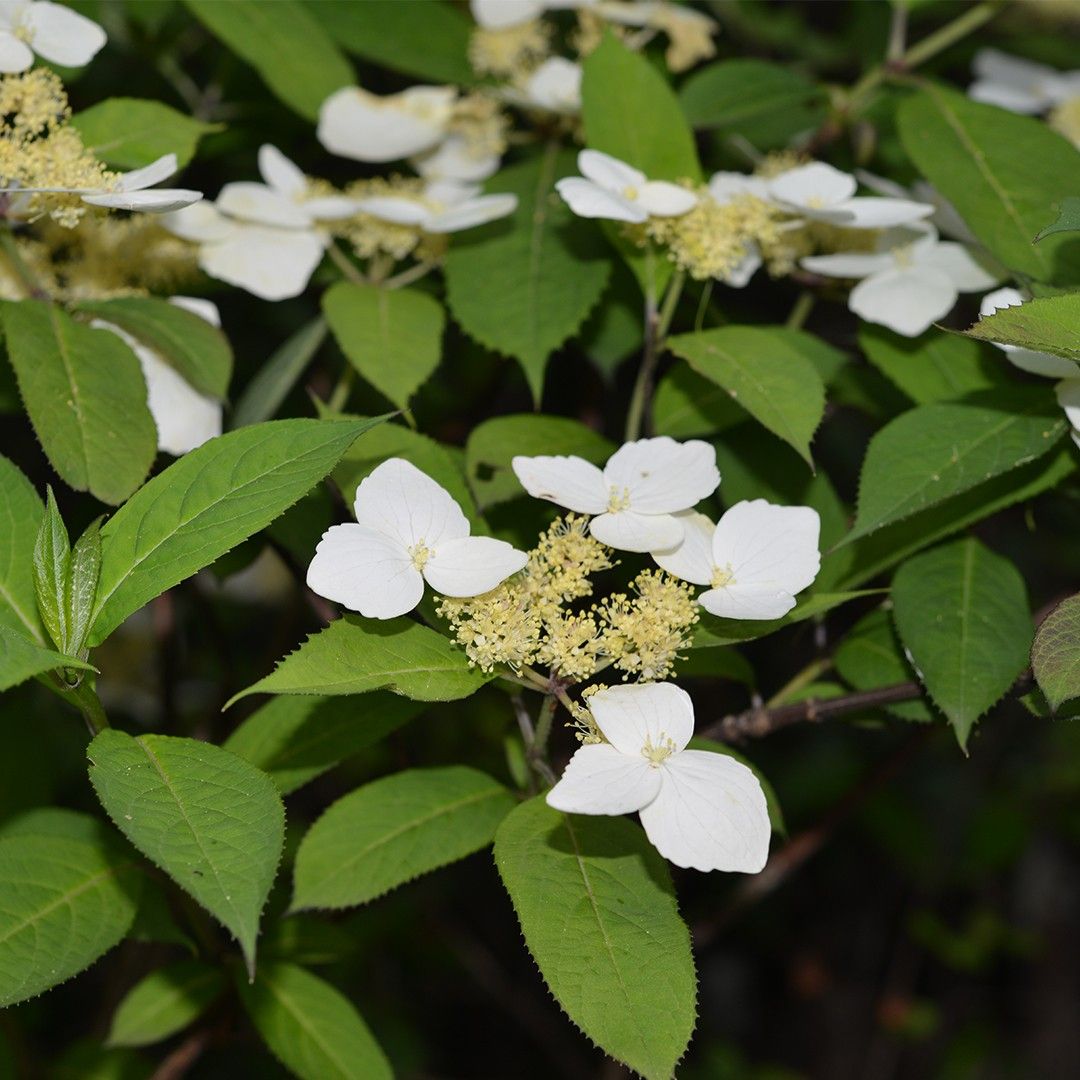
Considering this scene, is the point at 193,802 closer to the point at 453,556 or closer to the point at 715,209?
the point at 453,556

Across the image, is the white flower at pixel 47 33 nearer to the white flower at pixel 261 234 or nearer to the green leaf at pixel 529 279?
the white flower at pixel 261 234

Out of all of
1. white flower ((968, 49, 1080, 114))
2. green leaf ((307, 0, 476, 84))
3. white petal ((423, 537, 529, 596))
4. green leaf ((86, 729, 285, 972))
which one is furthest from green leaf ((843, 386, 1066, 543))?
green leaf ((307, 0, 476, 84))

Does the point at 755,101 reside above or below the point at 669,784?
above

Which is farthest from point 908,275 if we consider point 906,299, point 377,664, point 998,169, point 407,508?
point 377,664

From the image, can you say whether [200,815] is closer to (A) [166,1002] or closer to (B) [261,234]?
(A) [166,1002]

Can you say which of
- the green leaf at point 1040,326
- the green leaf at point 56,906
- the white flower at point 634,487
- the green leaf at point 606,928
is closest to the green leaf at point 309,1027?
the green leaf at point 56,906

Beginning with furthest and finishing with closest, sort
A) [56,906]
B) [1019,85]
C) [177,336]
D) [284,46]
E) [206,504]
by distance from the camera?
[1019,85]
[284,46]
[177,336]
[56,906]
[206,504]
